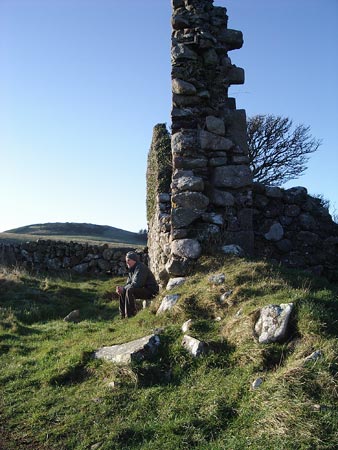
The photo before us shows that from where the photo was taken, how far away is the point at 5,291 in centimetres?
1223

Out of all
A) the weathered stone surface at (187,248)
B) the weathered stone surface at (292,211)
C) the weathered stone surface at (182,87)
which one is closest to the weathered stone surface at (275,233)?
the weathered stone surface at (292,211)

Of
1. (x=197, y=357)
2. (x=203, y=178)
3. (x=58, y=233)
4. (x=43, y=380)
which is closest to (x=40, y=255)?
(x=203, y=178)

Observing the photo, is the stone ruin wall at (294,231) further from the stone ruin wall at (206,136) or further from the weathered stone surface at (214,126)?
the weathered stone surface at (214,126)

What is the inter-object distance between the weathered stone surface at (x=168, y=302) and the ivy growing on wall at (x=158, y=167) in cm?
470

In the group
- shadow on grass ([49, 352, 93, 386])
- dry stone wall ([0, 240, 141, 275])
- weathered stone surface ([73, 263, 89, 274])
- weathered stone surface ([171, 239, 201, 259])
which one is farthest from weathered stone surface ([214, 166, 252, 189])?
weathered stone surface ([73, 263, 89, 274])

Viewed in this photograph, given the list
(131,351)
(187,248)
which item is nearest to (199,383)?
(131,351)

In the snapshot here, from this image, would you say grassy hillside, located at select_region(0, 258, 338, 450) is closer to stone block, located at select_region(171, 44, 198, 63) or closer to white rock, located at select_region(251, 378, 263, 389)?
white rock, located at select_region(251, 378, 263, 389)

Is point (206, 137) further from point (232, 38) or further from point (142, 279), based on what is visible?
point (142, 279)

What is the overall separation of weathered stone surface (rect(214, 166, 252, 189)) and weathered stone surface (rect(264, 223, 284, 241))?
1147 mm

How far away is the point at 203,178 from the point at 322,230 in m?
2.78

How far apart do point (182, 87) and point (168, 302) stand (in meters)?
4.22

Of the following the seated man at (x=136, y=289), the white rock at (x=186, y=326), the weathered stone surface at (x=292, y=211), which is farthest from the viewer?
the weathered stone surface at (x=292, y=211)

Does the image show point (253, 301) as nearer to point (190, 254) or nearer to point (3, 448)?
point (190, 254)

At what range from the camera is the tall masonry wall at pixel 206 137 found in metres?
8.39
